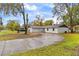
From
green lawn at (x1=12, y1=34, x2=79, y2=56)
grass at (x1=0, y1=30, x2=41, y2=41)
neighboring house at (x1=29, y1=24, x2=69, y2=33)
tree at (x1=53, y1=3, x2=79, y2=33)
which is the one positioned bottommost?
green lawn at (x1=12, y1=34, x2=79, y2=56)

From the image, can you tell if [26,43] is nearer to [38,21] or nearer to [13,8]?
[38,21]

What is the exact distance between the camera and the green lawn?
92.0 inches

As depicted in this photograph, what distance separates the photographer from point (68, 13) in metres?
2.38

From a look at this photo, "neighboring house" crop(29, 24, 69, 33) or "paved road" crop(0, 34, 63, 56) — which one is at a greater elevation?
"neighboring house" crop(29, 24, 69, 33)

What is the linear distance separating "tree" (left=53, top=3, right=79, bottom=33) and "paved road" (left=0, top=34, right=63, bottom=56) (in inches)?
6.4

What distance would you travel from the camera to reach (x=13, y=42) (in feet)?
7.77

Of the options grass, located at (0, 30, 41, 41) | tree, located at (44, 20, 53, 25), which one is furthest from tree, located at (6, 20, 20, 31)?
tree, located at (44, 20, 53, 25)

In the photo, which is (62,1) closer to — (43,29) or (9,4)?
(43,29)

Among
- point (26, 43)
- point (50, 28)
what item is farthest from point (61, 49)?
point (26, 43)

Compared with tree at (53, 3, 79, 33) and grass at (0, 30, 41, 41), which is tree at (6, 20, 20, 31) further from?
tree at (53, 3, 79, 33)

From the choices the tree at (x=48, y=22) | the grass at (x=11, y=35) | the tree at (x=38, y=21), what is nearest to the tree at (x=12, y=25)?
the grass at (x=11, y=35)

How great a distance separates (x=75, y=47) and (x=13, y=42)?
21.3 inches

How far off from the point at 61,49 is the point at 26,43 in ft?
1.01

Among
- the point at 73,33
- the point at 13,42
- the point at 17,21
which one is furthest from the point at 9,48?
the point at 73,33
